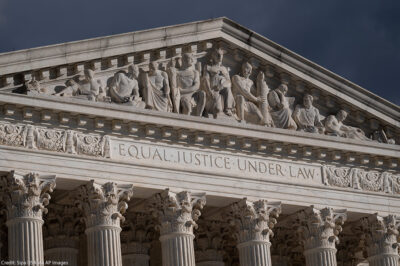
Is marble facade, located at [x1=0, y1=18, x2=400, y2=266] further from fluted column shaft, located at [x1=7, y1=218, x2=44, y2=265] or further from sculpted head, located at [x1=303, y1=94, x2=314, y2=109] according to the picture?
sculpted head, located at [x1=303, y1=94, x2=314, y2=109]

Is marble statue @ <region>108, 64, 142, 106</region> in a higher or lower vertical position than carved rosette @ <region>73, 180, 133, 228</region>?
higher

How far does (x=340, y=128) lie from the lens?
5312 cm

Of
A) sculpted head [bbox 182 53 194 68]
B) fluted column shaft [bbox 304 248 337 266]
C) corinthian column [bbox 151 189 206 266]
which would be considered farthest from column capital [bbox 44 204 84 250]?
fluted column shaft [bbox 304 248 337 266]

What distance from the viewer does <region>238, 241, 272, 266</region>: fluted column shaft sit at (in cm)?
4909

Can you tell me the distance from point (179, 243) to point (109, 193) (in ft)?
11.0

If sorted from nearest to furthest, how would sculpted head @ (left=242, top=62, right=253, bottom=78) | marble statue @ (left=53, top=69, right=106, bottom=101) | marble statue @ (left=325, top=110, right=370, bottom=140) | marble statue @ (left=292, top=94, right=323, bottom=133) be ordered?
marble statue @ (left=53, top=69, right=106, bottom=101)
sculpted head @ (left=242, top=62, right=253, bottom=78)
marble statue @ (left=292, top=94, right=323, bottom=133)
marble statue @ (left=325, top=110, right=370, bottom=140)

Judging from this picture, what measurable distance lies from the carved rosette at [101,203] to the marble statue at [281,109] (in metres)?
8.16

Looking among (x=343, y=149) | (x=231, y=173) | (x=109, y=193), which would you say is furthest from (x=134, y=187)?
(x=343, y=149)

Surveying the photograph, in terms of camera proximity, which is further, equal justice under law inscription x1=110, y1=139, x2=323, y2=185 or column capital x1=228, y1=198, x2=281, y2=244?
column capital x1=228, y1=198, x2=281, y2=244

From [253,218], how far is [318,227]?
3.08 m

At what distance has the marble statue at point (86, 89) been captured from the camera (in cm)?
4662

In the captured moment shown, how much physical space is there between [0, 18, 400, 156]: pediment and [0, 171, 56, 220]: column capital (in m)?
2.80

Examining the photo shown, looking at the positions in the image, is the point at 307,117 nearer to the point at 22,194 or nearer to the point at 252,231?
the point at 252,231

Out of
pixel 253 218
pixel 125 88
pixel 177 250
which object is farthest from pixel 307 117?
pixel 177 250
